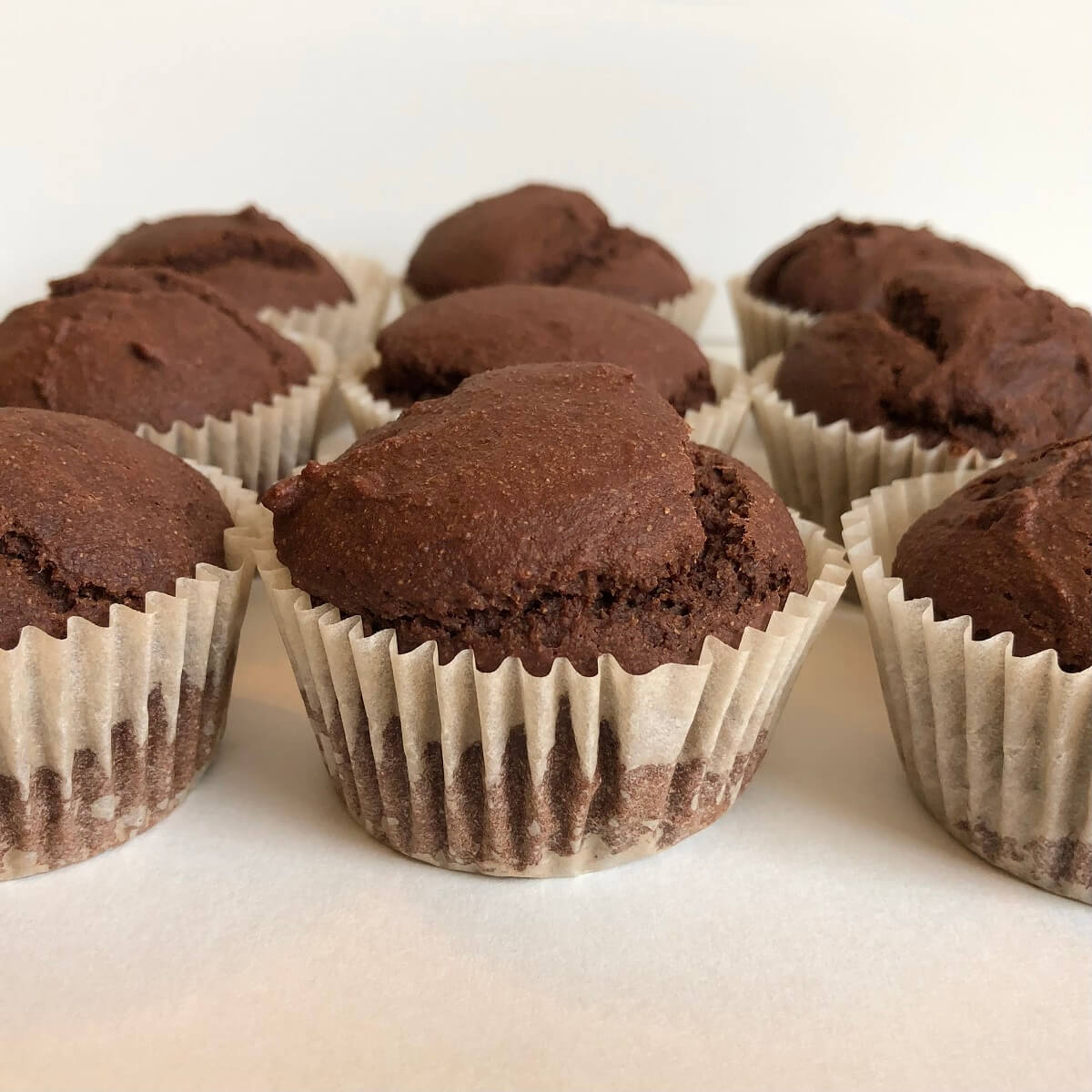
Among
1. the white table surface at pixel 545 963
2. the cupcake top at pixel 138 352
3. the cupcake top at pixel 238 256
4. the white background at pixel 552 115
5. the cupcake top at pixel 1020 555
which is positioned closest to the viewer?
the white table surface at pixel 545 963

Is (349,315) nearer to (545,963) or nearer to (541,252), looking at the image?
(541,252)

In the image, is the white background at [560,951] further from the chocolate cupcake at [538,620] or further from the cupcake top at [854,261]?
the cupcake top at [854,261]

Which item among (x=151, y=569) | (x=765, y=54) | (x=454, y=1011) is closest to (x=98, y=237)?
(x=765, y=54)

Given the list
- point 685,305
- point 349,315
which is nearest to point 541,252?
point 685,305

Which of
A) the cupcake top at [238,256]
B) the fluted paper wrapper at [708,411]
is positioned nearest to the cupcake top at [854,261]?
the fluted paper wrapper at [708,411]

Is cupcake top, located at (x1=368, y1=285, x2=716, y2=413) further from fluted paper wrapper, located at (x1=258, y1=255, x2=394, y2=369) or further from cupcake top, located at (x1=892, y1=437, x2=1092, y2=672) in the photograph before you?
cupcake top, located at (x1=892, y1=437, x2=1092, y2=672)

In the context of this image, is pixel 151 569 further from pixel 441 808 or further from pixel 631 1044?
pixel 631 1044
